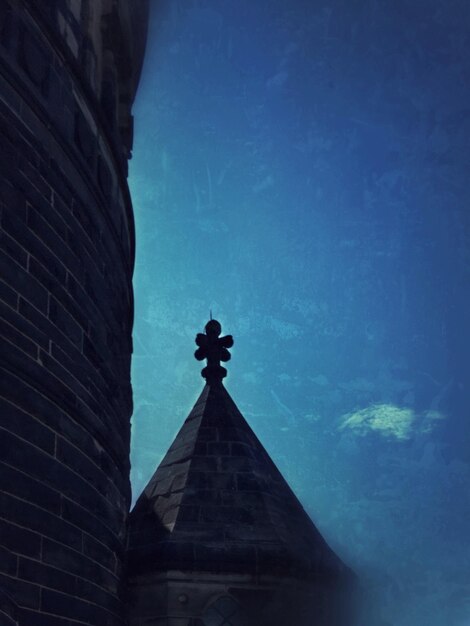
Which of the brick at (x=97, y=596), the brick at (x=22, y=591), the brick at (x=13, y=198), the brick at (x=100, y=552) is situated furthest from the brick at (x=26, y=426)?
the brick at (x=13, y=198)

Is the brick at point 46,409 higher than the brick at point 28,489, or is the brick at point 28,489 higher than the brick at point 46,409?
the brick at point 46,409

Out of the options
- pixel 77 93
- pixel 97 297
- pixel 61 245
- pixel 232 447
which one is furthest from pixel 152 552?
pixel 77 93

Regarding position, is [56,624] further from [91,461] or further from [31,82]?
[31,82]

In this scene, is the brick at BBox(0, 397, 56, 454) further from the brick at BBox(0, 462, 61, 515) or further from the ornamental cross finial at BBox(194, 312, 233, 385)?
the ornamental cross finial at BBox(194, 312, 233, 385)

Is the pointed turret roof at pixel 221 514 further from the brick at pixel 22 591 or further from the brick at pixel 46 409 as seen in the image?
the brick at pixel 22 591

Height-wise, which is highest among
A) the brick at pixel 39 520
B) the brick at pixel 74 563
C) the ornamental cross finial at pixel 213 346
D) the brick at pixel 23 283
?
the ornamental cross finial at pixel 213 346

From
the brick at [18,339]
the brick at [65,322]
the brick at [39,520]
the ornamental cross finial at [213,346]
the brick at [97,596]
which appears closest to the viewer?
the brick at [39,520]

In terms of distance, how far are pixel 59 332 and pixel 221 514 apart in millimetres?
3861

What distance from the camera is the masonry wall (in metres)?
4.41

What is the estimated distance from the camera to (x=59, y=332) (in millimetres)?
5137

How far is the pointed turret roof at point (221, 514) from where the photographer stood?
796cm

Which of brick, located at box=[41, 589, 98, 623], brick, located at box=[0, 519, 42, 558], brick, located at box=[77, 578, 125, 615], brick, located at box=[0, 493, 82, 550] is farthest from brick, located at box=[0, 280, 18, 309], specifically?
brick, located at box=[77, 578, 125, 615]

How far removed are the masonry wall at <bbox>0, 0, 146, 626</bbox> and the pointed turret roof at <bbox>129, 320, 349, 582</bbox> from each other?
1.24m

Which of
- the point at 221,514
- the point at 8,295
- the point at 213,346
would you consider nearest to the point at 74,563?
the point at 8,295
